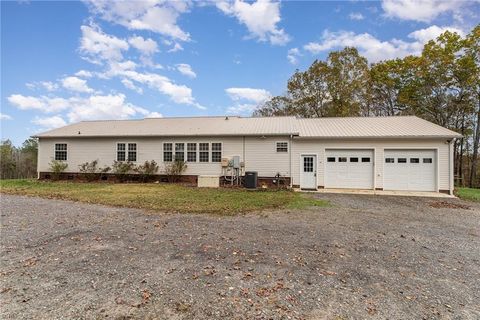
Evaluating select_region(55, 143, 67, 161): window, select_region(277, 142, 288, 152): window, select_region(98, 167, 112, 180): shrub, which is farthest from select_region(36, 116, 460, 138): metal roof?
select_region(98, 167, 112, 180): shrub

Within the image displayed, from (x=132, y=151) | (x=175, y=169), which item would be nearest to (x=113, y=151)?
(x=132, y=151)

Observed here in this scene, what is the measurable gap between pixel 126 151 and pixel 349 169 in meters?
13.4

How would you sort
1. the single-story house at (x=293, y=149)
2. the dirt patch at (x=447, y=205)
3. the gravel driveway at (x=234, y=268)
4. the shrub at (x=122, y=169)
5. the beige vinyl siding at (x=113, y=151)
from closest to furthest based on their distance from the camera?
1. the gravel driveway at (x=234, y=268)
2. the dirt patch at (x=447, y=205)
3. the single-story house at (x=293, y=149)
4. the beige vinyl siding at (x=113, y=151)
5. the shrub at (x=122, y=169)

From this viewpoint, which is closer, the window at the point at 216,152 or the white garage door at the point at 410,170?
the white garage door at the point at 410,170

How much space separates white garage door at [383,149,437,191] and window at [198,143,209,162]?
32.1 feet

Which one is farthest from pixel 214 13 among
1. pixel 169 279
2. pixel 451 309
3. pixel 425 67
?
pixel 425 67

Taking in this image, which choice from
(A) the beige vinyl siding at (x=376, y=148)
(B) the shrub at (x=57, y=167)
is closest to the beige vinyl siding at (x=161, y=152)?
(B) the shrub at (x=57, y=167)

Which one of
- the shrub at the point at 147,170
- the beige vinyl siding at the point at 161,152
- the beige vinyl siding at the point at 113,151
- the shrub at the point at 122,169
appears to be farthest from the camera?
the shrub at the point at 122,169

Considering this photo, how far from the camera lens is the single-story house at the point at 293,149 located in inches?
523

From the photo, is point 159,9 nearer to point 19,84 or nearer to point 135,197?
point 135,197

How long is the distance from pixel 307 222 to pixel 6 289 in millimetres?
5823

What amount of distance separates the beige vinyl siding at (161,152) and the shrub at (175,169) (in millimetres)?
356

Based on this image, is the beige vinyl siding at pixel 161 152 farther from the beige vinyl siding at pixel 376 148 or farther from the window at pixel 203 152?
the beige vinyl siding at pixel 376 148

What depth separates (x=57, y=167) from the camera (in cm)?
1680
